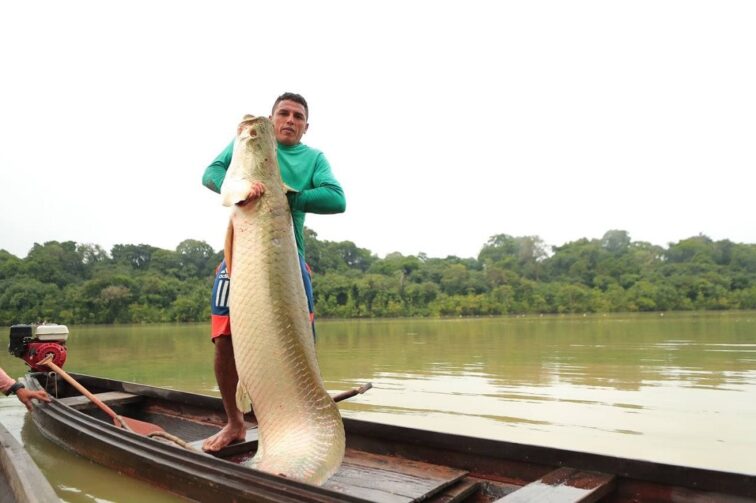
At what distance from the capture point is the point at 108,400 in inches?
208

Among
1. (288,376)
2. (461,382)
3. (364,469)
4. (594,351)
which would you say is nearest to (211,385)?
(461,382)

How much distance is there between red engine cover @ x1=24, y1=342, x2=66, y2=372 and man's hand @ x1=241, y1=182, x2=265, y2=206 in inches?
167

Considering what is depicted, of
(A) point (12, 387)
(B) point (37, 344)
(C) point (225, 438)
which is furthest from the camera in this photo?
A: (B) point (37, 344)

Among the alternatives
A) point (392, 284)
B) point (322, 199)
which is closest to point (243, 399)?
point (322, 199)

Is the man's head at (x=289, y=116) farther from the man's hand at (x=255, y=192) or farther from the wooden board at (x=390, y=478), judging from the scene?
the wooden board at (x=390, y=478)

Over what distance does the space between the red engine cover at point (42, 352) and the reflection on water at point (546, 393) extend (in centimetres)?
70

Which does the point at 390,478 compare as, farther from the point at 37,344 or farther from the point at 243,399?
the point at 37,344

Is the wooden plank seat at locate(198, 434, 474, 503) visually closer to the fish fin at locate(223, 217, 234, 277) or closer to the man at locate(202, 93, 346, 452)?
the man at locate(202, 93, 346, 452)

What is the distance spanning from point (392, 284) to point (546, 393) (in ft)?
134

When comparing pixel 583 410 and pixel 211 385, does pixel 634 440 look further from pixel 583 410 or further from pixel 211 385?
pixel 211 385

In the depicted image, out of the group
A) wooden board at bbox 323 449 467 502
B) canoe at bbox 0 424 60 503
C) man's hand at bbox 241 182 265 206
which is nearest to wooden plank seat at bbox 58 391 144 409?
canoe at bbox 0 424 60 503

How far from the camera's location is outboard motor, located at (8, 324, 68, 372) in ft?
17.9

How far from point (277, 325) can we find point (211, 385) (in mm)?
7475

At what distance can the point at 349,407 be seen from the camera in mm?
7297
